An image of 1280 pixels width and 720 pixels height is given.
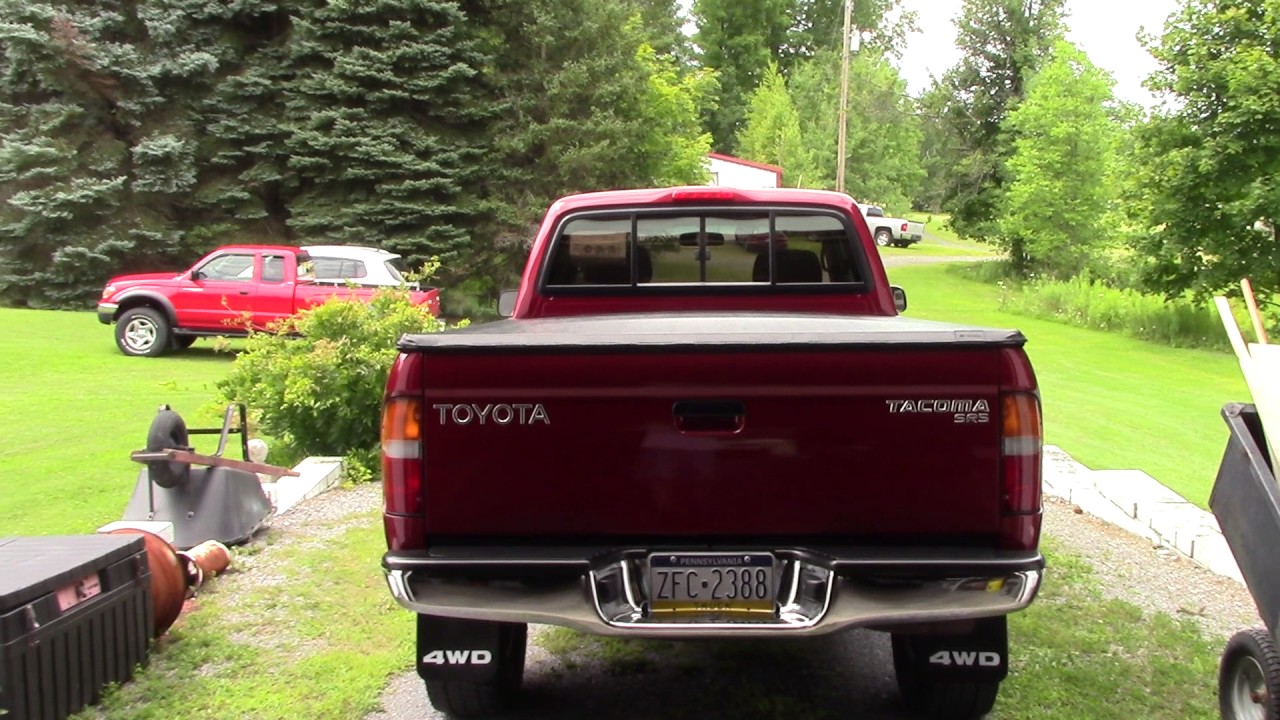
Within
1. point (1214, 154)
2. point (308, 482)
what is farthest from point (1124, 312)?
point (308, 482)

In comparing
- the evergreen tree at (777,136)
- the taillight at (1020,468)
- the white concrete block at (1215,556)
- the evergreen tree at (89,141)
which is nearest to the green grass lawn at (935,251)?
the evergreen tree at (777,136)

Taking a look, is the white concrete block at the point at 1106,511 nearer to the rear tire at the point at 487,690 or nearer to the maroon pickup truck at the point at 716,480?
the maroon pickup truck at the point at 716,480

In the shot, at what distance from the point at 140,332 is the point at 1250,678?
1665 cm

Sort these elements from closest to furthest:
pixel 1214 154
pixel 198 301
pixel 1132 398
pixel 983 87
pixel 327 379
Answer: pixel 327 379 → pixel 1132 398 → pixel 198 301 → pixel 1214 154 → pixel 983 87

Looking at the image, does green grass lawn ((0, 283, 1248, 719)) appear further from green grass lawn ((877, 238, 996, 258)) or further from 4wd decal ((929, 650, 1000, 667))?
green grass lawn ((877, 238, 996, 258))

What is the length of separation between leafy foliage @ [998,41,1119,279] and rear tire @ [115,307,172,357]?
25113 mm

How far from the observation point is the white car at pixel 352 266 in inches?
699

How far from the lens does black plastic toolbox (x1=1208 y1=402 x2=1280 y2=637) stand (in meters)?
3.36

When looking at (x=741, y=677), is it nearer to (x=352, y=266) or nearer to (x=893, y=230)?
(x=352, y=266)

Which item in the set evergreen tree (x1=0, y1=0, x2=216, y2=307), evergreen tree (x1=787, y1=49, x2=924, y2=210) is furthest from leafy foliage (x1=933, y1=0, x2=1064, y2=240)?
evergreen tree (x1=0, y1=0, x2=216, y2=307)

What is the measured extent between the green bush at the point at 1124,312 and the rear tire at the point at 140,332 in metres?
18.7

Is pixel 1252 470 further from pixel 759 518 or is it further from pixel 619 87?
pixel 619 87

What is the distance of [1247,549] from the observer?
356cm

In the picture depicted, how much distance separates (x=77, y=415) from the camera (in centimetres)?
1143
